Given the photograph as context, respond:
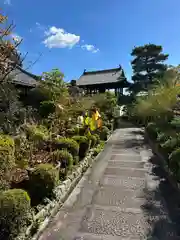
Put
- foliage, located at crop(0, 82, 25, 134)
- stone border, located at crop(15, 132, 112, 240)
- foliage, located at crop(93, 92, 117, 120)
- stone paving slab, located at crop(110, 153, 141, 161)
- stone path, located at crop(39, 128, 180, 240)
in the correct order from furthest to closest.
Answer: foliage, located at crop(93, 92, 117, 120) < foliage, located at crop(0, 82, 25, 134) < stone paving slab, located at crop(110, 153, 141, 161) < stone path, located at crop(39, 128, 180, 240) < stone border, located at crop(15, 132, 112, 240)

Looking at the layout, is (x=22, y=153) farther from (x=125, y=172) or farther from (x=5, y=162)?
(x=125, y=172)

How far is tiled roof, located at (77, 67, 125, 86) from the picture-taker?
82.6 feet

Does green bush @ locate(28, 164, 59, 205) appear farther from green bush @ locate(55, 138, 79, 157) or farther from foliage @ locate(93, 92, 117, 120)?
foliage @ locate(93, 92, 117, 120)

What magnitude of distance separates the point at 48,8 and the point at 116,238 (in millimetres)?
7849

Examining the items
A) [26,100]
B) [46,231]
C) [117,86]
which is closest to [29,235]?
[46,231]

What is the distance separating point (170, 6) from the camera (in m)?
6.93

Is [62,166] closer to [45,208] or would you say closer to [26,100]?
[45,208]

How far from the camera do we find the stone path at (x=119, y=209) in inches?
118

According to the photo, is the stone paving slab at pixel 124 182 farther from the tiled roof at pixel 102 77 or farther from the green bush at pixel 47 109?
the tiled roof at pixel 102 77

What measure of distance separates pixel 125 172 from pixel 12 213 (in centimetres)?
399

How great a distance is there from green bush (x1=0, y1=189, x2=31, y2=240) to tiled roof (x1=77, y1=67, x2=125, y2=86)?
2253 cm

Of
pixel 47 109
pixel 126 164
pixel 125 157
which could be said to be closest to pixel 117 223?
pixel 126 164

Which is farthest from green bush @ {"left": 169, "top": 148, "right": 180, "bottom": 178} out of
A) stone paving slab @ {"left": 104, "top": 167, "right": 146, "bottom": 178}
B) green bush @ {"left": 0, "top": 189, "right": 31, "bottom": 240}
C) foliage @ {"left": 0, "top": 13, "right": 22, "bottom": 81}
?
foliage @ {"left": 0, "top": 13, "right": 22, "bottom": 81}

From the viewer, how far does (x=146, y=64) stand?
24938mm
